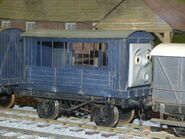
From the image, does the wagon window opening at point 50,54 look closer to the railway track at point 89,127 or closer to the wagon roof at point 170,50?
the railway track at point 89,127

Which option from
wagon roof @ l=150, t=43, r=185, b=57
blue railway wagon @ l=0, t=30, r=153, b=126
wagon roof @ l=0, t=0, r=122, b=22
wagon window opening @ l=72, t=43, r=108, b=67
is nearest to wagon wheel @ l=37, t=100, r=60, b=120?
blue railway wagon @ l=0, t=30, r=153, b=126

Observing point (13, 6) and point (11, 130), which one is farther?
point (13, 6)

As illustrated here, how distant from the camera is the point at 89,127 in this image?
14359 mm

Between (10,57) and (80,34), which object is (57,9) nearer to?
(10,57)

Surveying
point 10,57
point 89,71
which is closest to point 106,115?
point 89,71

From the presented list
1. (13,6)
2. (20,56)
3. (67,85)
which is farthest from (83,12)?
(67,85)

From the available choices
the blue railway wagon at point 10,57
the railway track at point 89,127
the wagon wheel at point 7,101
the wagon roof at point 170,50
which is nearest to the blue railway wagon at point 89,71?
the railway track at point 89,127

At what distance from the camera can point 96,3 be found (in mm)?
37375

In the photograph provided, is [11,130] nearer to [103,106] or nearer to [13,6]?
[103,106]

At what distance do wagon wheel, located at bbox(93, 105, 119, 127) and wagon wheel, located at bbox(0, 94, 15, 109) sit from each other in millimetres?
5024

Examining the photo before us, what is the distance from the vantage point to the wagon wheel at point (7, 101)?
60.6 feet

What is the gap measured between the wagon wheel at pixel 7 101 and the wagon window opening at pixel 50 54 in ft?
10.3

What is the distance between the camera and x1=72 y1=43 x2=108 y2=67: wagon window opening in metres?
14.6

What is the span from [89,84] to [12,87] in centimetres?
390
